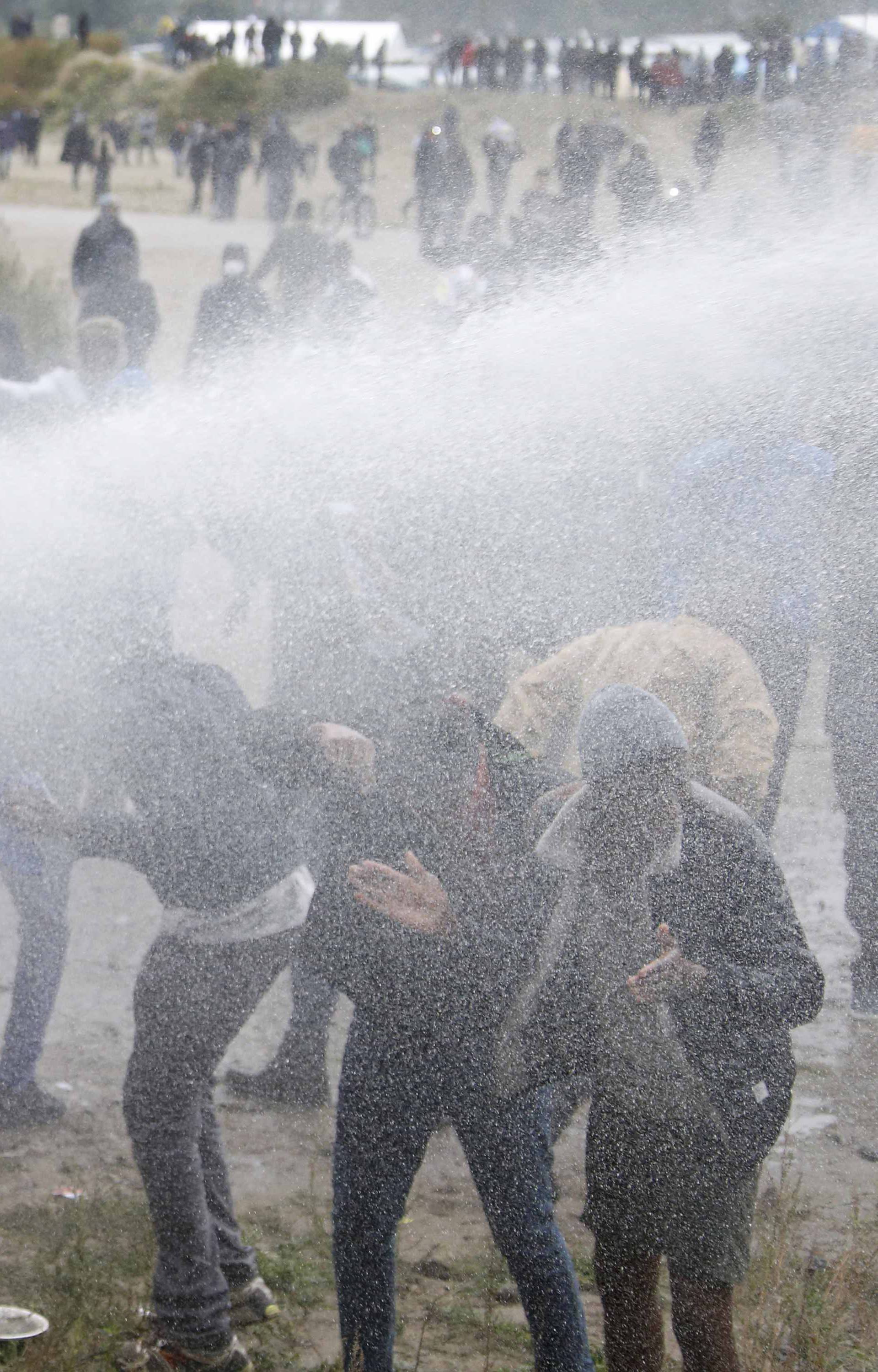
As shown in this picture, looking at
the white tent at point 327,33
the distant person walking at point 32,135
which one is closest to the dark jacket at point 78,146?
the distant person walking at point 32,135

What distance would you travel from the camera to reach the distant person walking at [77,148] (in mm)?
14188

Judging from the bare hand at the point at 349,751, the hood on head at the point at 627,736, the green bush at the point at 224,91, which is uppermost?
the green bush at the point at 224,91

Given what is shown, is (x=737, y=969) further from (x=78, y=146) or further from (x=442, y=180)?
(x=78, y=146)

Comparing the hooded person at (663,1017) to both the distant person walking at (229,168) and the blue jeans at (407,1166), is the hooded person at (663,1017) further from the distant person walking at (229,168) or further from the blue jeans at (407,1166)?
the distant person walking at (229,168)

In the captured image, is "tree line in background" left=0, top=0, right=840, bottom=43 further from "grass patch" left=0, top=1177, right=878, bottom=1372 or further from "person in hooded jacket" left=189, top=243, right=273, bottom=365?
"grass patch" left=0, top=1177, right=878, bottom=1372

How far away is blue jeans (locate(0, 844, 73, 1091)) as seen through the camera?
285cm

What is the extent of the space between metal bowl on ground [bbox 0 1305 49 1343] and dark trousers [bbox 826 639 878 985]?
1.91 metres

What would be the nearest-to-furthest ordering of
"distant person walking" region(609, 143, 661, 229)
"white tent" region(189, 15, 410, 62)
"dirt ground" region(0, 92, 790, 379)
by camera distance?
1. "distant person walking" region(609, 143, 661, 229)
2. "dirt ground" region(0, 92, 790, 379)
3. "white tent" region(189, 15, 410, 62)

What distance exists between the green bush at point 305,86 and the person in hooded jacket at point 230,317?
3819 mm

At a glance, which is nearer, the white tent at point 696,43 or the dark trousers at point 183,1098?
the dark trousers at point 183,1098

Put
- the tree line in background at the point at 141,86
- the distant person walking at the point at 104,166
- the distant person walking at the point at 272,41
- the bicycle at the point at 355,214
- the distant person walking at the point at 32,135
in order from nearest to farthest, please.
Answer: the bicycle at the point at 355,214, the tree line in background at the point at 141,86, the distant person walking at the point at 272,41, the distant person walking at the point at 104,166, the distant person walking at the point at 32,135

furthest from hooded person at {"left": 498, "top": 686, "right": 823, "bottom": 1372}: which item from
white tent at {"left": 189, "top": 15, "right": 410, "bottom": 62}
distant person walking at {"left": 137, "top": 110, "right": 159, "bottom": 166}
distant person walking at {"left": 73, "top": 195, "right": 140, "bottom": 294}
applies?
distant person walking at {"left": 137, "top": 110, "right": 159, "bottom": 166}

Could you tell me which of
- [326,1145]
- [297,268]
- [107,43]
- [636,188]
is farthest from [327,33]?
[326,1145]

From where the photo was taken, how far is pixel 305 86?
35.4 feet
